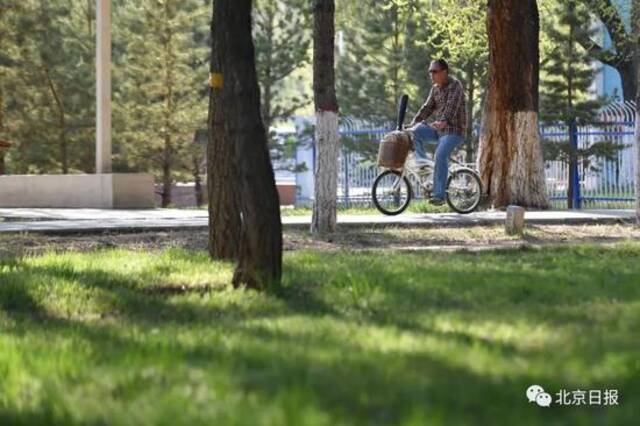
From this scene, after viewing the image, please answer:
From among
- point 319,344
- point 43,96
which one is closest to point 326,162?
point 319,344

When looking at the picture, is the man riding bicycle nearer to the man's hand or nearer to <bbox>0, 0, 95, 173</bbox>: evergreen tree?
the man's hand

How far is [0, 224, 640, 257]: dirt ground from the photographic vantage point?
11.1m

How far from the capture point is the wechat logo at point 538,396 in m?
3.54

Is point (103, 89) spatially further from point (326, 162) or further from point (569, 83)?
point (569, 83)

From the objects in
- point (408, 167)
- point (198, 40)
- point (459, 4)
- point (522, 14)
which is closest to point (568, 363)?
point (408, 167)

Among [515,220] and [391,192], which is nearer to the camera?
[515,220]

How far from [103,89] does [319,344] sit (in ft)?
59.2

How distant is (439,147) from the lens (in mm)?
14344

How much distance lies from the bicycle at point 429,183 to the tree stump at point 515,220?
94.8 inches

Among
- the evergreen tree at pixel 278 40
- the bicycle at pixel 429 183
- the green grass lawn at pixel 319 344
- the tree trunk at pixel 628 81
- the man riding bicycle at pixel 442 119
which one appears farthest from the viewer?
the evergreen tree at pixel 278 40

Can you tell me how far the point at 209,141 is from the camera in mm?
8922

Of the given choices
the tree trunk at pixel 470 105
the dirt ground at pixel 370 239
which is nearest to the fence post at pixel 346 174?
the tree trunk at pixel 470 105

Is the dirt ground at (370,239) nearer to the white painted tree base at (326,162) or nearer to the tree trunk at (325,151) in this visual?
the tree trunk at (325,151)

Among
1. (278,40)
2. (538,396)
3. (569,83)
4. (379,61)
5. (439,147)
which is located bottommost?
(538,396)
